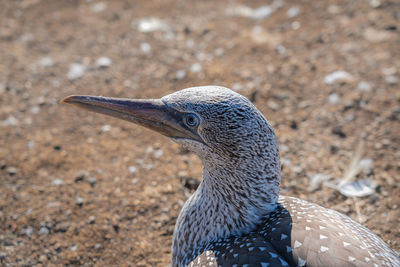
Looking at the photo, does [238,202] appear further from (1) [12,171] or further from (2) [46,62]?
(2) [46,62]

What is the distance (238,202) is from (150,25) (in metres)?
4.35

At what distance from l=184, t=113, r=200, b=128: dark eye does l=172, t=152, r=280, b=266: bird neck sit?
0.96ft

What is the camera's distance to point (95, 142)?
186 inches

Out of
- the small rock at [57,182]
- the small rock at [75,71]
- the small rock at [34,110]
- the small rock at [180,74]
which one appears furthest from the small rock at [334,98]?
the small rock at [34,110]

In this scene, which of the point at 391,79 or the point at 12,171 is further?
the point at 391,79

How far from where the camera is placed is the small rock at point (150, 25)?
6305 millimetres

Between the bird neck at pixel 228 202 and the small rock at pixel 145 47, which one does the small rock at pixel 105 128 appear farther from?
the bird neck at pixel 228 202

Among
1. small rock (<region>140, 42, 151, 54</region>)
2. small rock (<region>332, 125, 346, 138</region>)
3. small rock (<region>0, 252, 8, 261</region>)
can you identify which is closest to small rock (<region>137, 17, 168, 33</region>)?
small rock (<region>140, 42, 151, 54</region>)

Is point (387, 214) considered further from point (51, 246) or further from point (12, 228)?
point (12, 228)

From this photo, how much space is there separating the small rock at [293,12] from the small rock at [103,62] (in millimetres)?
2869

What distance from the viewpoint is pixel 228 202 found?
2834 mm

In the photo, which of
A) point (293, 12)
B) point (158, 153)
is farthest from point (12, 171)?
point (293, 12)

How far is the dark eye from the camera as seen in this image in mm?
2632

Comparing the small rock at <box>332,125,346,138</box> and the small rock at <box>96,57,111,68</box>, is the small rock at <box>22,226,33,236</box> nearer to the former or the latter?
the small rock at <box>96,57,111,68</box>
